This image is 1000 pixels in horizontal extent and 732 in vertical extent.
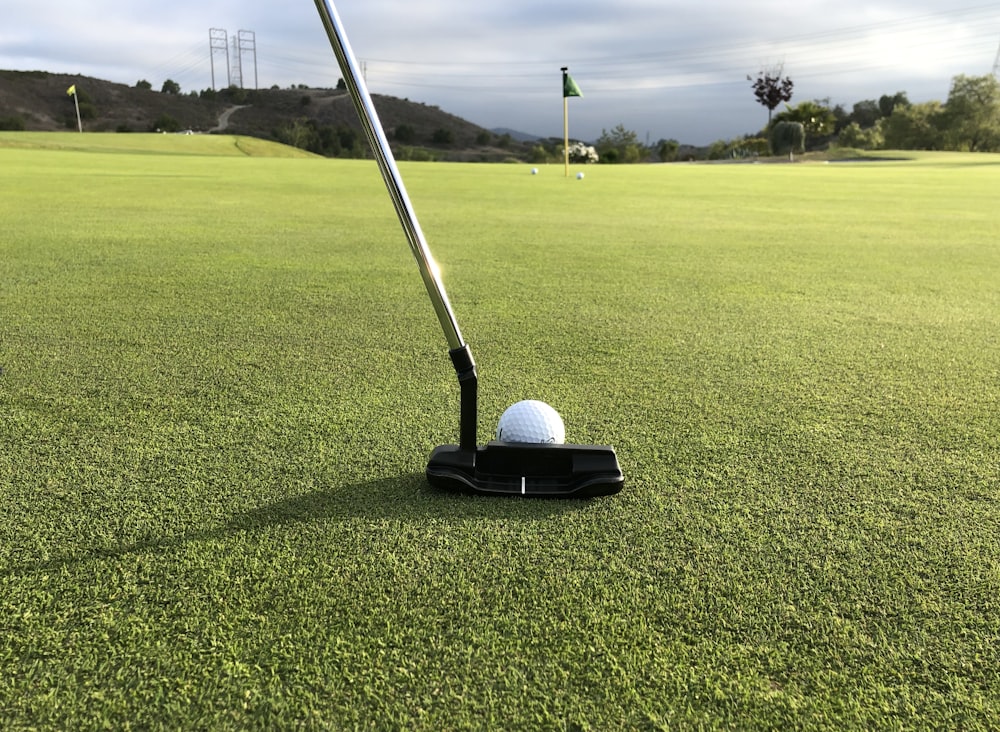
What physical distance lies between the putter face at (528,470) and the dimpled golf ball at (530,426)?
0.09 meters

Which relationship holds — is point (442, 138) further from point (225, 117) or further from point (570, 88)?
point (570, 88)

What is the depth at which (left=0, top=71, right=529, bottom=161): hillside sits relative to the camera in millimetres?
56938

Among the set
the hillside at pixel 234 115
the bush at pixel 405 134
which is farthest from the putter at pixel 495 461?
the bush at pixel 405 134

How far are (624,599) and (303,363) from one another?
1.84 m

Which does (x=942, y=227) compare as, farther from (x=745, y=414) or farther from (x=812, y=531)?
(x=812, y=531)

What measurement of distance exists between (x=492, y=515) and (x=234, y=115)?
74.8 meters

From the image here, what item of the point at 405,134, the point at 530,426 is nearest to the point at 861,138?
the point at 405,134

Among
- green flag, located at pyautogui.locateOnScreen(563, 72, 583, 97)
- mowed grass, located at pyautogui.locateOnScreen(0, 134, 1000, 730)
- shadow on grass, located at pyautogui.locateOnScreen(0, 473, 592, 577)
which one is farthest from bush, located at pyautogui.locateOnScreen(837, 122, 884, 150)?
shadow on grass, located at pyautogui.locateOnScreen(0, 473, 592, 577)

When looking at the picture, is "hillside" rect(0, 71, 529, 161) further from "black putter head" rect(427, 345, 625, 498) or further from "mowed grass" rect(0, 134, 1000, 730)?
"black putter head" rect(427, 345, 625, 498)

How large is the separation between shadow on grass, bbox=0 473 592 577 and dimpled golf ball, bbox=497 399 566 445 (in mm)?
197

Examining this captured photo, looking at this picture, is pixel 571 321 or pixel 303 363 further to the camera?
pixel 571 321

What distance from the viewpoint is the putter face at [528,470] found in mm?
1791

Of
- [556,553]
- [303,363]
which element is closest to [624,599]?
[556,553]

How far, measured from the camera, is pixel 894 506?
1.78 meters
